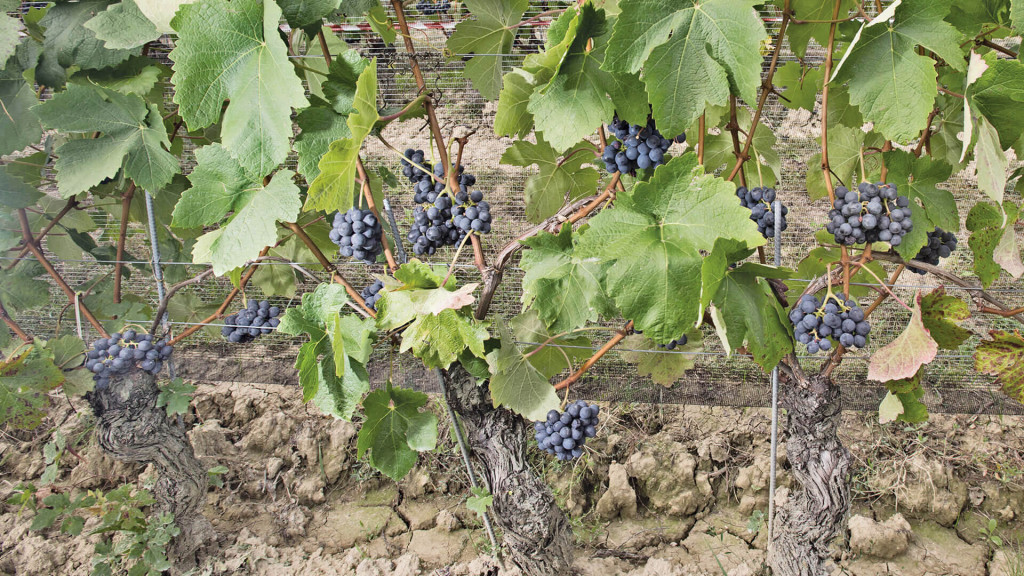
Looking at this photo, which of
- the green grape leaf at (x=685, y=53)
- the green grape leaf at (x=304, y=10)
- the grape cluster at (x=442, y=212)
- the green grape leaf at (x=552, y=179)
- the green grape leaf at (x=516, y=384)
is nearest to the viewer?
the green grape leaf at (x=685, y=53)

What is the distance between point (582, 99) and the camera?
3.84 ft

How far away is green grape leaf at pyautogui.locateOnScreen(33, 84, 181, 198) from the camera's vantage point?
151 centimetres

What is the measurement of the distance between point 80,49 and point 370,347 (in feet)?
3.23

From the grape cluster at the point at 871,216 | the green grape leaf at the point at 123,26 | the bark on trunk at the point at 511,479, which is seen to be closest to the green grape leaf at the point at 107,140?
the green grape leaf at the point at 123,26

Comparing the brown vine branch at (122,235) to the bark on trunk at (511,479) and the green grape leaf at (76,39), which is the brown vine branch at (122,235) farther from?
the bark on trunk at (511,479)

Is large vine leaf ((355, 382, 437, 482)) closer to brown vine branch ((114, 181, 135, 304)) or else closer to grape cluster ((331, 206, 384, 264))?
grape cluster ((331, 206, 384, 264))

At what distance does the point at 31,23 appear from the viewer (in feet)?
5.47

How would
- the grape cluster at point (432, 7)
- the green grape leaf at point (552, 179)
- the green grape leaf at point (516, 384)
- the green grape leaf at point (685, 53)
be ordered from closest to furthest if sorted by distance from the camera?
the green grape leaf at point (685, 53) < the green grape leaf at point (516, 384) < the green grape leaf at point (552, 179) < the grape cluster at point (432, 7)

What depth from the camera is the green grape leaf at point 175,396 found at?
1.76 metres

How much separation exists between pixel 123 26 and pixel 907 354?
5.79ft

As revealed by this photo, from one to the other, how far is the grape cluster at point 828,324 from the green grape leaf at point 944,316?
0.21 m

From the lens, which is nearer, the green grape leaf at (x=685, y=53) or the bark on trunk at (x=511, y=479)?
the green grape leaf at (x=685, y=53)

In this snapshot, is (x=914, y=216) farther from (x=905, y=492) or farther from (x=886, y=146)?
(x=905, y=492)

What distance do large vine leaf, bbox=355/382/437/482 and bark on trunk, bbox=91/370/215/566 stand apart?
78cm
